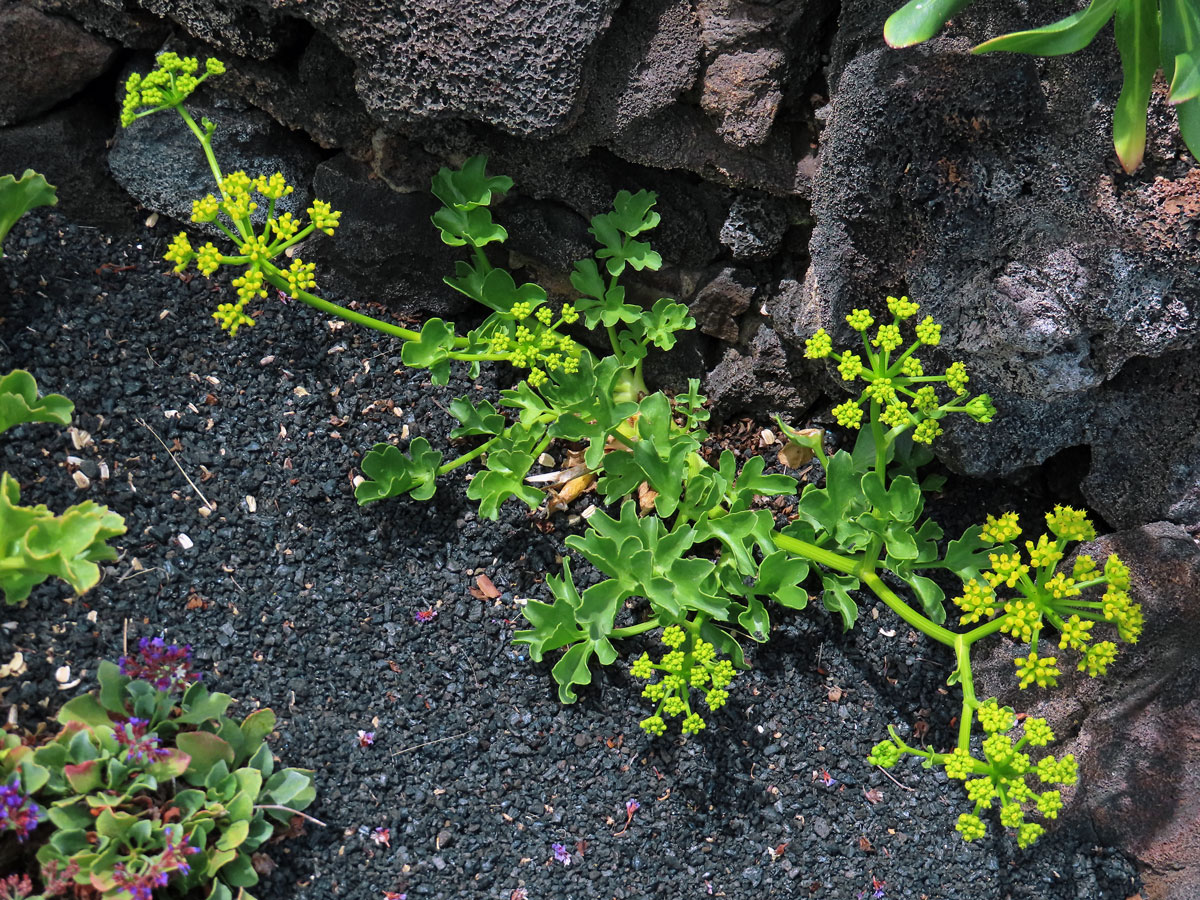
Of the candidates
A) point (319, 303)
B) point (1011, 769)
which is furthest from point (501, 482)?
point (1011, 769)

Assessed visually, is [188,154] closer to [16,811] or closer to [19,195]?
[19,195]

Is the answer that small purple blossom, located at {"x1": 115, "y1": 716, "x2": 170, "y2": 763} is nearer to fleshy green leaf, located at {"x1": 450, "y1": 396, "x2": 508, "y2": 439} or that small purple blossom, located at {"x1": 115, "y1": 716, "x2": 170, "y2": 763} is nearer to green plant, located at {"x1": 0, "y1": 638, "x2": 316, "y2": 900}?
green plant, located at {"x1": 0, "y1": 638, "x2": 316, "y2": 900}

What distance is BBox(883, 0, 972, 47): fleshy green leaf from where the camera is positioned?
2.19 m

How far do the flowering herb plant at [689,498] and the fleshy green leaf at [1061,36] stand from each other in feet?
2.04

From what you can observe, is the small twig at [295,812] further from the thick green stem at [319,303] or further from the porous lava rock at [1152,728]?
the porous lava rock at [1152,728]

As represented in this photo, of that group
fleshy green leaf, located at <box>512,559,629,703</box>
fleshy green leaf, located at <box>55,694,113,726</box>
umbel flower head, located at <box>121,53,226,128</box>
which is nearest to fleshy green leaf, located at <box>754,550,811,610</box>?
fleshy green leaf, located at <box>512,559,629,703</box>

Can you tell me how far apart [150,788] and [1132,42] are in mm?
2726

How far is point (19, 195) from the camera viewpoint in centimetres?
269

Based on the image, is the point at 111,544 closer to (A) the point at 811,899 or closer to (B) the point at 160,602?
(B) the point at 160,602

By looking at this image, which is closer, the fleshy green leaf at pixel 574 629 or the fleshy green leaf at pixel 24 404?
the fleshy green leaf at pixel 24 404

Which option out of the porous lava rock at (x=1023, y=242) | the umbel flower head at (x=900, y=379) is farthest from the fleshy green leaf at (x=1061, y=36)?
the umbel flower head at (x=900, y=379)

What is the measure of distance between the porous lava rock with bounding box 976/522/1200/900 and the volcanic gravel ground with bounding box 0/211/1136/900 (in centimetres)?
10

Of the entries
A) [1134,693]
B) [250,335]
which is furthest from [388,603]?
[1134,693]

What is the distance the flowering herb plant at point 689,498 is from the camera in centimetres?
254
